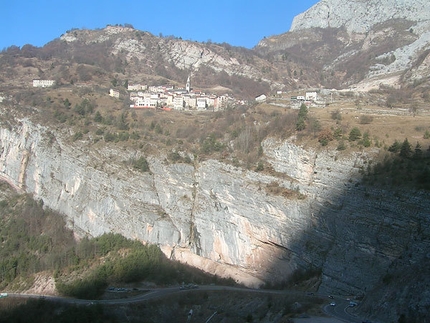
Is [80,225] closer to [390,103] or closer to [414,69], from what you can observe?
[390,103]

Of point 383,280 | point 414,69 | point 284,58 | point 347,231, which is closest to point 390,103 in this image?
point 414,69

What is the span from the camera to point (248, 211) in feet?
113

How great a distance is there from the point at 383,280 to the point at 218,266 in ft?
51.1

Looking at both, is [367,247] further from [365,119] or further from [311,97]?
[311,97]

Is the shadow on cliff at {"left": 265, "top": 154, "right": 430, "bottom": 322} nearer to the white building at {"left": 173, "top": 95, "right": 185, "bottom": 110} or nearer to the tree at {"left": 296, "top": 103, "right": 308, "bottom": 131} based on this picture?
the tree at {"left": 296, "top": 103, "right": 308, "bottom": 131}

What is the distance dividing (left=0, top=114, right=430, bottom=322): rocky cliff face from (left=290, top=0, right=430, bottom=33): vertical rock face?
282ft

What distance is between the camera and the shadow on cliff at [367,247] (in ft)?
73.4

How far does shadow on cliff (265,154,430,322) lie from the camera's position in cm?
2238

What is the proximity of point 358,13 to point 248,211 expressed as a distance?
369 ft

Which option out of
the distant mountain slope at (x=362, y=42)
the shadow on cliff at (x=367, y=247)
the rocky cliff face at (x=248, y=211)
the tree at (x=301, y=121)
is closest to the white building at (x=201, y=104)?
the distant mountain slope at (x=362, y=42)

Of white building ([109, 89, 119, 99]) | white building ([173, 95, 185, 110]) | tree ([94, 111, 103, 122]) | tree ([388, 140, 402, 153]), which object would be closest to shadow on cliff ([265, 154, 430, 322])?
tree ([388, 140, 402, 153])

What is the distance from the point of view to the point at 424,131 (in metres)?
33.6

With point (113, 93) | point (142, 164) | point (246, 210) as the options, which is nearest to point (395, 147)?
point (246, 210)

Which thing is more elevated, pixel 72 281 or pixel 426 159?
pixel 426 159
